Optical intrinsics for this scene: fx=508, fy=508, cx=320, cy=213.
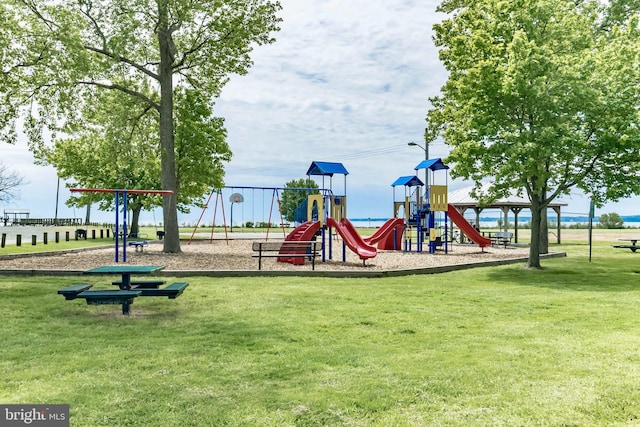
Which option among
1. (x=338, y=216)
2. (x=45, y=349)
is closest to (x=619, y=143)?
(x=338, y=216)

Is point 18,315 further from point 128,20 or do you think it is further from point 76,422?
point 128,20

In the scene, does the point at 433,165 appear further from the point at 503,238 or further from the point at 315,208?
the point at 315,208

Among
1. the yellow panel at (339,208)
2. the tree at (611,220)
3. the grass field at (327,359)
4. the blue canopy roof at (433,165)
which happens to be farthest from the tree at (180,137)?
the tree at (611,220)

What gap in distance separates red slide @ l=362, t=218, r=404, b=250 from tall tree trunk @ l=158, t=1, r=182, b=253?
9.40 m

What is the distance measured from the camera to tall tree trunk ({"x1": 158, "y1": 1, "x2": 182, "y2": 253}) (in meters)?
22.5

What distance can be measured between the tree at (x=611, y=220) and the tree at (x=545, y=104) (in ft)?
176

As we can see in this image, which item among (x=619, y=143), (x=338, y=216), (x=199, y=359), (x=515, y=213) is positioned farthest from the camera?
(x=515, y=213)

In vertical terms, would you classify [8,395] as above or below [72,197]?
below

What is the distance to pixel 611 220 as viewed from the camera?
213ft

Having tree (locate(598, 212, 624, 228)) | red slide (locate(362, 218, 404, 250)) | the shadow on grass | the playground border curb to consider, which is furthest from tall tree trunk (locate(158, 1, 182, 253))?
tree (locate(598, 212, 624, 228))

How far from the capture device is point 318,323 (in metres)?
7.93

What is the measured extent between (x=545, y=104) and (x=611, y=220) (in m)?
57.8

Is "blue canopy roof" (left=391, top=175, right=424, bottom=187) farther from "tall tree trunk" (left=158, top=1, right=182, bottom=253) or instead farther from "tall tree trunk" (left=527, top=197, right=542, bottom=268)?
"tall tree trunk" (left=158, top=1, right=182, bottom=253)

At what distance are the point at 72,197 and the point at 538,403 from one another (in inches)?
1734
